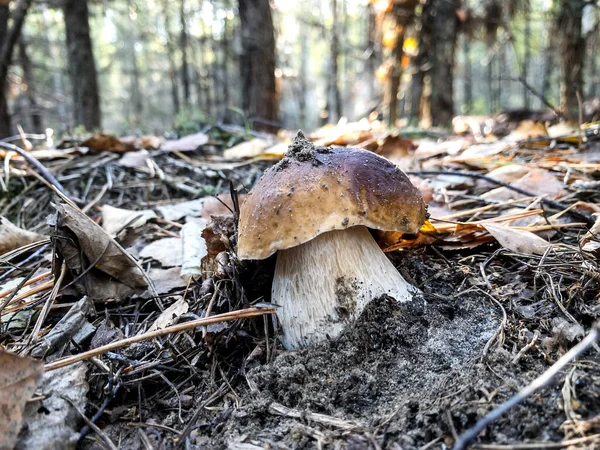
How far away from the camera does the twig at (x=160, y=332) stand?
4.34ft

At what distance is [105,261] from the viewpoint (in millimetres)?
1783

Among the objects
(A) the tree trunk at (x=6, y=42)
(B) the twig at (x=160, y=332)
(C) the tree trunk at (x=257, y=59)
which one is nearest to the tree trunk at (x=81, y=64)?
(A) the tree trunk at (x=6, y=42)

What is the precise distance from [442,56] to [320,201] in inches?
289

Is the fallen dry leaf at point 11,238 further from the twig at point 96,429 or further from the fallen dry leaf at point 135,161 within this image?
the twig at point 96,429

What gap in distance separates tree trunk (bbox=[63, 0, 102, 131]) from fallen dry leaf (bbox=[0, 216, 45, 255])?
5301mm

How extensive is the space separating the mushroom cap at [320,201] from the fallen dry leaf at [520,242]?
1.43 ft

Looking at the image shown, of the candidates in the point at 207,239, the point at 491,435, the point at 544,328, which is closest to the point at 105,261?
the point at 207,239

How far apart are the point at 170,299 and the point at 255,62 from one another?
434cm

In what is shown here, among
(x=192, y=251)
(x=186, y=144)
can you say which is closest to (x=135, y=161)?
(x=186, y=144)

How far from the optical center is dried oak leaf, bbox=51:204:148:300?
65.8 inches

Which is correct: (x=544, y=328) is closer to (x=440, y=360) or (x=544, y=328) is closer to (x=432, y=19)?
(x=440, y=360)

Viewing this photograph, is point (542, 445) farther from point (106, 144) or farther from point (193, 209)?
point (106, 144)

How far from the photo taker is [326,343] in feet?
4.81

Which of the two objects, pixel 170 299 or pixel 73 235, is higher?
pixel 73 235
